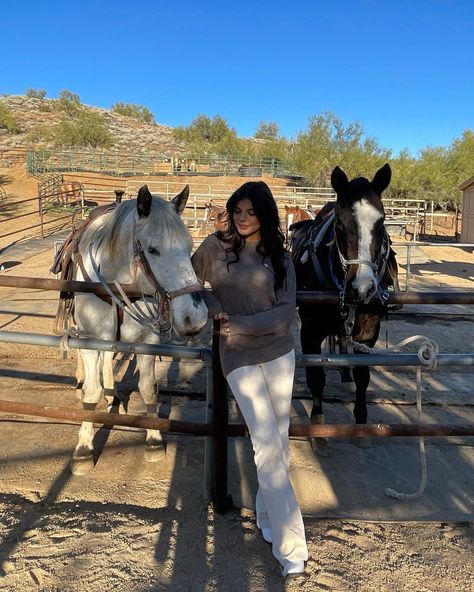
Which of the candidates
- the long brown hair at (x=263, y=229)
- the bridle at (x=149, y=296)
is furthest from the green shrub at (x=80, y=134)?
the long brown hair at (x=263, y=229)

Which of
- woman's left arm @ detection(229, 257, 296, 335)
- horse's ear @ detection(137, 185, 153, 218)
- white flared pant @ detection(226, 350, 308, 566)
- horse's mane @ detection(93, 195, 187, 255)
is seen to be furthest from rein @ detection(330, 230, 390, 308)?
horse's ear @ detection(137, 185, 153, 218)

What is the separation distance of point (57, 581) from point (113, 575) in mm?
252

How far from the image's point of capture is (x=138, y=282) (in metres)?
2.54

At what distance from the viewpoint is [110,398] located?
399 cm

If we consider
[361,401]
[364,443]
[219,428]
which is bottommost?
[364,443]

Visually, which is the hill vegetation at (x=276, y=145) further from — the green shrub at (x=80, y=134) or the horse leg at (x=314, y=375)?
the horse leg at (x=314, y=375)

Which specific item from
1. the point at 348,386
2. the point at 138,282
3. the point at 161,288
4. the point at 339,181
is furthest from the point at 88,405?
the point at 348,386

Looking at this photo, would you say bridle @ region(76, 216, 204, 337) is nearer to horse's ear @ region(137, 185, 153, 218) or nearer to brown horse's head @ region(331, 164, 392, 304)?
horse's ear @ region(137, 185, 153, 218)

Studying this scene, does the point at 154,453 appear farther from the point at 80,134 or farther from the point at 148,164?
the point at 80,134

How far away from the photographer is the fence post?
2363 mm

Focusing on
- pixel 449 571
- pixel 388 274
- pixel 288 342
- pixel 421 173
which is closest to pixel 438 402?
pixel 388 274

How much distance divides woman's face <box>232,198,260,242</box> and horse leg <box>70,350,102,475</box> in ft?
5.20

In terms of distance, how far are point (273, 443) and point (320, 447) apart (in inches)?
59.9

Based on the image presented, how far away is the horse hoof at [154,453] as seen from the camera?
329 centimetres
